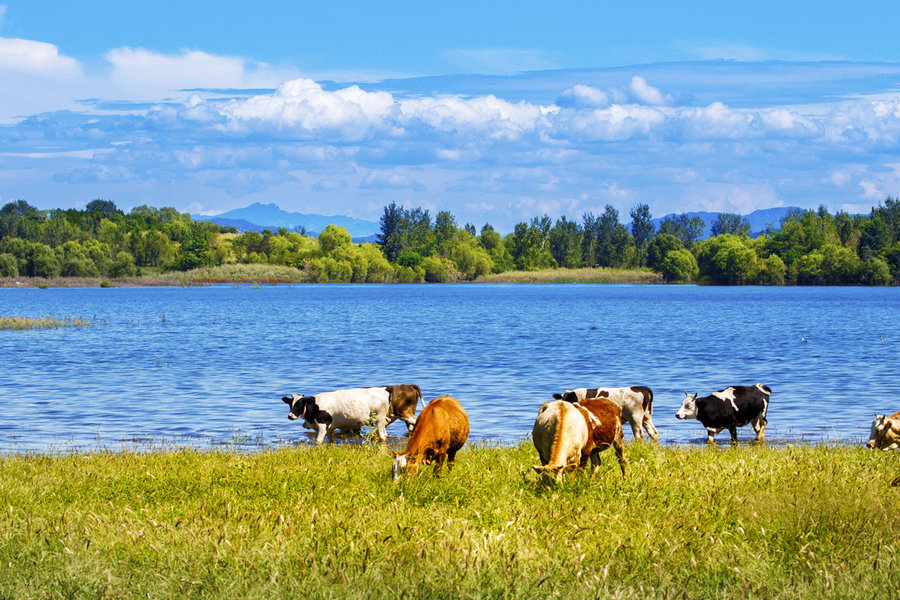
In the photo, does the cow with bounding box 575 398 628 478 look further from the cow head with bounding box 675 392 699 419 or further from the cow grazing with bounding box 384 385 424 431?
the cow grazing with bounding box 384 385 424 431

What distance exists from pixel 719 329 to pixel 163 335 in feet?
138

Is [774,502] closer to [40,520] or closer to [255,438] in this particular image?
[40,520]

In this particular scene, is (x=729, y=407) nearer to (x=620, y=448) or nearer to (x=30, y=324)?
(x=620, y=448)

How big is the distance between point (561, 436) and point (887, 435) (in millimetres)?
8125

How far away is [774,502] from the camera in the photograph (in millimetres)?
11047

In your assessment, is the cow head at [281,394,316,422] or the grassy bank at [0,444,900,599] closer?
the grassy bank at [0,444,900,599]

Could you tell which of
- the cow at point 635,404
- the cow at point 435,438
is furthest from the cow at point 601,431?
the cow at point 635,404

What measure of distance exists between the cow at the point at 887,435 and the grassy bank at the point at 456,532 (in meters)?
2.61

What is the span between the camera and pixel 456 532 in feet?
32.7

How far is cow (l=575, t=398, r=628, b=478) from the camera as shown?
1301cm

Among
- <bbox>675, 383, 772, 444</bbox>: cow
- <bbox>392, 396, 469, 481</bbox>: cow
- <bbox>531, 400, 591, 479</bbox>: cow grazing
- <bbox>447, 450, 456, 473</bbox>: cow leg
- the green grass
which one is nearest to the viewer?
<bbox>531, 400, 591, 479</bbox>: cow grazing

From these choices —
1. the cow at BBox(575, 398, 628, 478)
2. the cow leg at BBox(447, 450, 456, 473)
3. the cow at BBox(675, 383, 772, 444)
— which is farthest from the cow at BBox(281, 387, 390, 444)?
the cow at BBox(575, 398, 628, 478)

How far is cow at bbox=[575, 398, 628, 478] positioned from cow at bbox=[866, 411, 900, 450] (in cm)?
614

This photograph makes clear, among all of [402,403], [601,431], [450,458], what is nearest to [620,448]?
[601,431]
